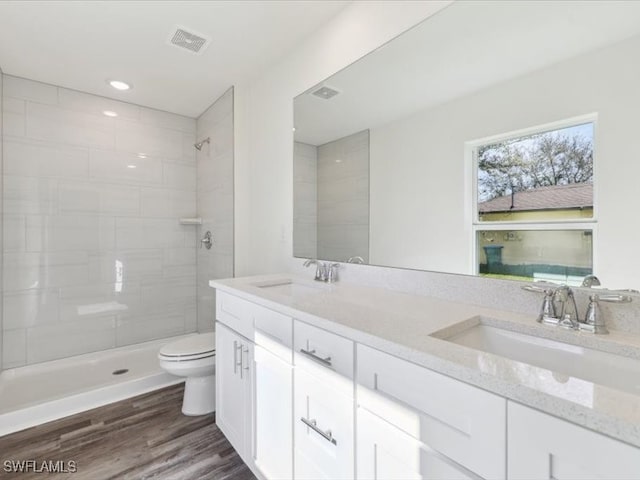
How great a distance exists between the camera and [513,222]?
1177mm

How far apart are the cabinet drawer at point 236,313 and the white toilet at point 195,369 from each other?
421 millimetres

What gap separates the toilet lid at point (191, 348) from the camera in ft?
6.63

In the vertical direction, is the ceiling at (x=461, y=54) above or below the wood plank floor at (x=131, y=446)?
above

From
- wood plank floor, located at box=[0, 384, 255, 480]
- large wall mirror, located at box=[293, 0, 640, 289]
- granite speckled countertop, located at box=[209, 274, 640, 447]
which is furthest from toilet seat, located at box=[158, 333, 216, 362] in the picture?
large wall mirror, located at box=[293, 0, 640, 289]

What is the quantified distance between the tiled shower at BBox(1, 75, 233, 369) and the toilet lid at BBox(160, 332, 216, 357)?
663 mm

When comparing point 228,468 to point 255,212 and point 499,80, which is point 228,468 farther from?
point 499,80

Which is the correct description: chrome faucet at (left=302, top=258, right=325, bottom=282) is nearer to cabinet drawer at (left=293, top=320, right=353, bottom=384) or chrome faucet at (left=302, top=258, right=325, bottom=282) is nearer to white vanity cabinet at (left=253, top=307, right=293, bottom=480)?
white vanity cabinet at (left=253, top=307, right=293, bottom=480)

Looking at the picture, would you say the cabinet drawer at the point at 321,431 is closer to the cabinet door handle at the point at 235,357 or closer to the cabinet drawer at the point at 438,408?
the cabinet drawer at the point at 438,408

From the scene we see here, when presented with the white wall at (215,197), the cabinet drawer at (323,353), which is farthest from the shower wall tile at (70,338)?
the cabinet drawer at (323,353)

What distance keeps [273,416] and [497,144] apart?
142cm

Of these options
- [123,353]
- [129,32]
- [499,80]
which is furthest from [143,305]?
[499,80]

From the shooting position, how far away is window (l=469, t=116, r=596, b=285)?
3.30 ft

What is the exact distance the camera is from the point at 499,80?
1204mm

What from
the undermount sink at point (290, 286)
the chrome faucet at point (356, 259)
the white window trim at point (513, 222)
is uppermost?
the white window trim at point (513, 222)
